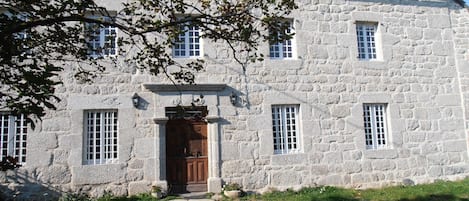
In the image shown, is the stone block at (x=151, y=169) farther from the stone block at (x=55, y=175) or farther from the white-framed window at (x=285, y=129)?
the white-framed window at (x=285, y=129)

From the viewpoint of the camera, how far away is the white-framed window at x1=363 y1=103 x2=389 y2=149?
952 centimetres

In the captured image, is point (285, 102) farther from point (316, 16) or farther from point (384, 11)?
point (384, 11)

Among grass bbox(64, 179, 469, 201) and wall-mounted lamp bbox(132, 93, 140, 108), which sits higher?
wall-mounted lamp bbox(132, 93, 140, 108)

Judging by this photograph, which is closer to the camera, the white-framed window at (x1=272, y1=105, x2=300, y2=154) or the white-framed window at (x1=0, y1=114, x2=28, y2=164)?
the white-framed window at (x1=0, y1=114, x2=28, y2=164)

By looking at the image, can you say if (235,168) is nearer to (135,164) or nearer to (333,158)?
(135,164)

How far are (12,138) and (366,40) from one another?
877 centimetres

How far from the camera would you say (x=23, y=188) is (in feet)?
25.2

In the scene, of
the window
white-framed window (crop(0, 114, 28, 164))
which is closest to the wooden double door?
white-framed window (crop(0, 114, 28, 164))

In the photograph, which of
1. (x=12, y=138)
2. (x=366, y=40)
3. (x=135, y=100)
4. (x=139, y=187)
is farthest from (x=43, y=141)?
(x=366, y=40)

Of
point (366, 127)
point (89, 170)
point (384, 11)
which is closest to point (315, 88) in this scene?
point (366, 127)

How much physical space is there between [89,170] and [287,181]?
4392 mm

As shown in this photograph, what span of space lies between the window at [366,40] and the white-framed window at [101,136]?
6.42 meters

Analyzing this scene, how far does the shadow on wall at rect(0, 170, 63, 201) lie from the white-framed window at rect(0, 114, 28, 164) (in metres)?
0.33

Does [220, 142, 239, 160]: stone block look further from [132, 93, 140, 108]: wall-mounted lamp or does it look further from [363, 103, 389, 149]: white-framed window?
[363, 103, 389, 149]: white-framed window
